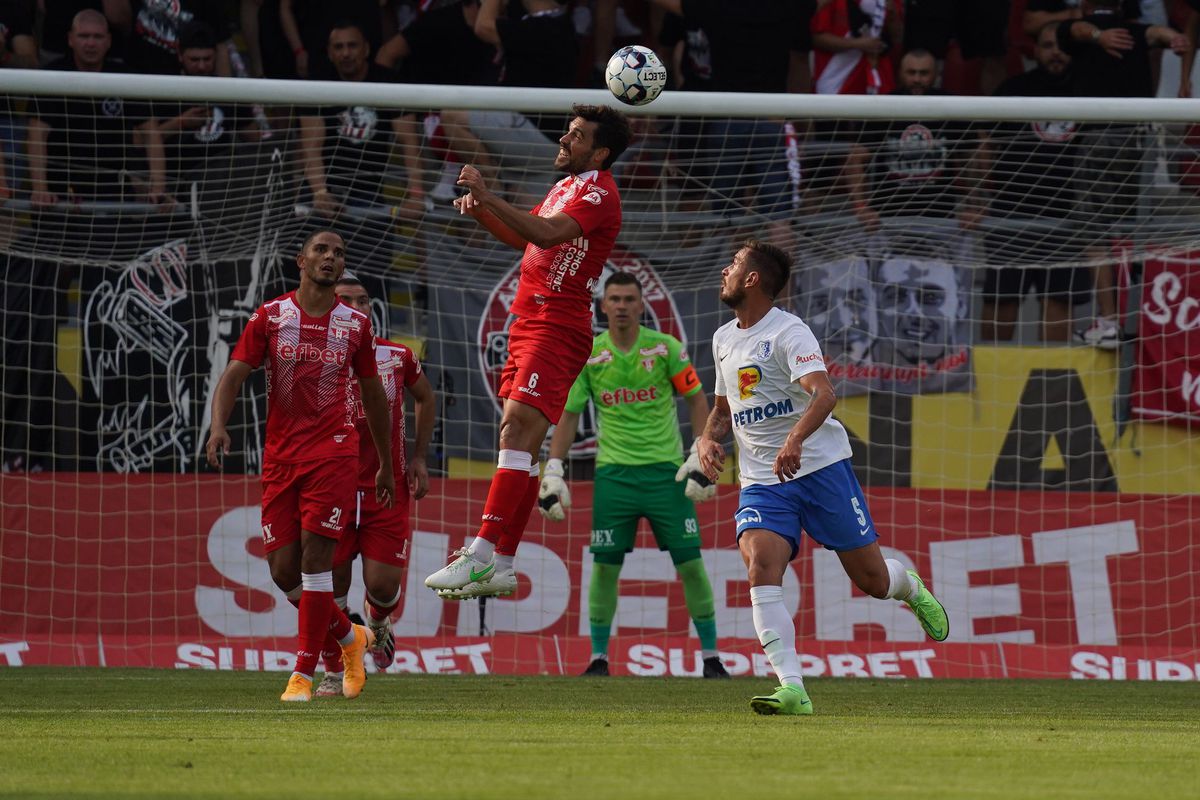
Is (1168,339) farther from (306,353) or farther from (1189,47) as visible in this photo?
(306,353)

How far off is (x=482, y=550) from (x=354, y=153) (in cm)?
471

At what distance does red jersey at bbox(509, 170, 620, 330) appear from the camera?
772 cm

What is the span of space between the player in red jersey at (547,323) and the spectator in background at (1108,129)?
5.50 meters

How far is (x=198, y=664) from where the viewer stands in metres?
11.5

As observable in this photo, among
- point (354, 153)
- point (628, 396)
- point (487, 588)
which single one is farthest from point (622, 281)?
point (487, 588)

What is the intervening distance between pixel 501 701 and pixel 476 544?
1004mm

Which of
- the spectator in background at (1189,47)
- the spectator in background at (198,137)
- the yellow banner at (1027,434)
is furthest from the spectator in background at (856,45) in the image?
the spectator in background at (198,137)

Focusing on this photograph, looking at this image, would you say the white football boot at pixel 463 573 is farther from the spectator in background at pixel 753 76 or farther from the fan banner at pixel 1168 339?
the fan banner at pixel 1168 339

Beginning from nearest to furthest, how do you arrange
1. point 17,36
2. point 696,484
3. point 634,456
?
point 696,484 → point 634,456 → point 17,36

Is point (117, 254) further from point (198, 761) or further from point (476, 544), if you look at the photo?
point (198, 761)

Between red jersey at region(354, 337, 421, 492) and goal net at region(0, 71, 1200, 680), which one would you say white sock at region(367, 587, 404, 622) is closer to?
red jersey at region(354, 337, 421, 492)

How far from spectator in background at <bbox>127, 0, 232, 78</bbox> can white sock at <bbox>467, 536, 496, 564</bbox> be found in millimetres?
6737

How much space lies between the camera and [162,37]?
43.4 ft

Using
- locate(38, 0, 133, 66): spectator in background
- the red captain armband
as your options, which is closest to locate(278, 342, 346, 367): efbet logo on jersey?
the red captain armband
